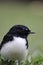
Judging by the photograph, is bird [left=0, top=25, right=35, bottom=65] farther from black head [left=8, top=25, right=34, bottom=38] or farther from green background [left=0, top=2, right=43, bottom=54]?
green background [left=0, top=2, right=43, bottom=54]

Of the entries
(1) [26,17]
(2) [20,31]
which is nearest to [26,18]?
(1) [26,17]

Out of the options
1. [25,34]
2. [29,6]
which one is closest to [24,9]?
[29,6]

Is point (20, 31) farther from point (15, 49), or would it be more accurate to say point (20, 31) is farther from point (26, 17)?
point (26, 17)

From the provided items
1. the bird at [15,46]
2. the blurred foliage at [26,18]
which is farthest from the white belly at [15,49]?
the blurred foliage at [26,18]

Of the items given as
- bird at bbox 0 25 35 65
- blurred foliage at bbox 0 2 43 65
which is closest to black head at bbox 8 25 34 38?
bird at bbox 0 25 35 65

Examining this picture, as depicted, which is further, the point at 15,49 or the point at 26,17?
the point at 26,17

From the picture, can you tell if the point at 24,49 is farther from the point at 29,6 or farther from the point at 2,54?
the point at 29,6

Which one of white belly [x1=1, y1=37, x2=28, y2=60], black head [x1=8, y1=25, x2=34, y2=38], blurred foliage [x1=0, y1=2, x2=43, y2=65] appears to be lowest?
white belly [x1=1, y1=37, x2=28, y2=60]

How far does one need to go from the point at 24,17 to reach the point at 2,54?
468 millimetres

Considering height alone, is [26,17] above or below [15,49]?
above

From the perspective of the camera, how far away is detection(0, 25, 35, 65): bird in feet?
2.49

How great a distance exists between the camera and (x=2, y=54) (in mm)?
791

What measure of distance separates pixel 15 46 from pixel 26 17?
1.62 ft

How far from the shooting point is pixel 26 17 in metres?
1.22
